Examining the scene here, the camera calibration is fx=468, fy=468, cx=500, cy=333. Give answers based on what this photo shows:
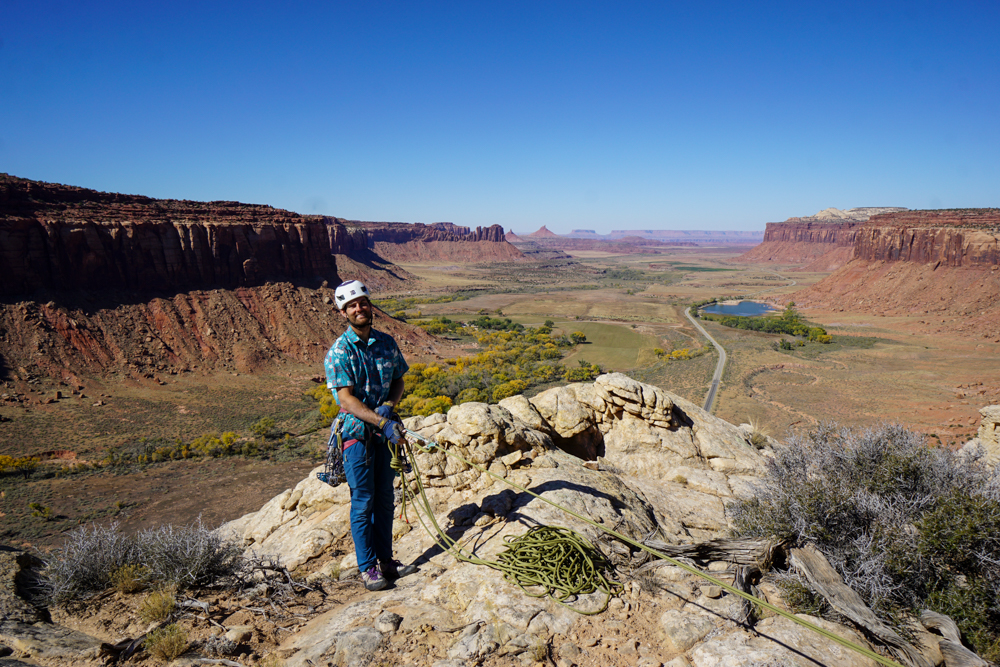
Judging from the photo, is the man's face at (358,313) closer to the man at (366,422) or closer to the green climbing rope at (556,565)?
the man at (366,422)

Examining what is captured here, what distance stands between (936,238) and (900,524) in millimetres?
84731

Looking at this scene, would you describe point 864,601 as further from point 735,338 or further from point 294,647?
point 735,338

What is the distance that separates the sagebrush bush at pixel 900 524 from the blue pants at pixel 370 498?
3.59 meters

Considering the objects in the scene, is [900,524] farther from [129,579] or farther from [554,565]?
[129,579]

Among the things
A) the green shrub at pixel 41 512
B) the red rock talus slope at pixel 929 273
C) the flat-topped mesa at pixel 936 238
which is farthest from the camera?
the flat-topped mesa at pixel 936 238

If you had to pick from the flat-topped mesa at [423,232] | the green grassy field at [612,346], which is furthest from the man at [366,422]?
the flat-topped mesa at [423,232]

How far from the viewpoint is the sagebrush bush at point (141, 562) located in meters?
4.11

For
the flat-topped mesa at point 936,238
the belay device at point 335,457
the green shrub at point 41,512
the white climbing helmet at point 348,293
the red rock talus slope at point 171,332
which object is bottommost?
the green shrub at point 41,512

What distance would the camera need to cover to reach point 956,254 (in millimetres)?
61312

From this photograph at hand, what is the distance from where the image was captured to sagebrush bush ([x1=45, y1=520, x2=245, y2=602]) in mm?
4105

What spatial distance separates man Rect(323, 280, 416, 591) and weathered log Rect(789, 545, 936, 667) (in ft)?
11.4

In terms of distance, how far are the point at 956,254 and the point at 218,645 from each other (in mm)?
85705

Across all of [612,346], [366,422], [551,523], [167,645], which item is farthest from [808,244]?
[167,645]


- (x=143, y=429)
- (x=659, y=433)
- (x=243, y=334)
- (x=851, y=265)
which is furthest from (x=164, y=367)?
(x=851, y=265)
